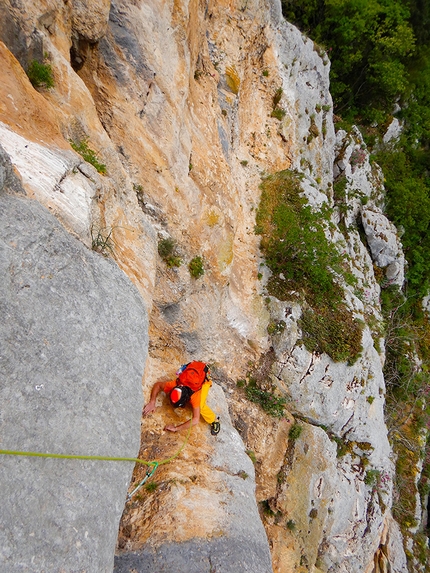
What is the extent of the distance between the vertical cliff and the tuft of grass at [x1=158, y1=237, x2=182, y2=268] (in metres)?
0.06

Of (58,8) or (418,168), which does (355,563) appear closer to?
(58,8)

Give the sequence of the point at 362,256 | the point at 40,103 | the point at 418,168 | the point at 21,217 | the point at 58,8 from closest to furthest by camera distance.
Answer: the point at 21,217
the point at 40,103
the point at 58,8
the point at 362,256
the point at 418,168

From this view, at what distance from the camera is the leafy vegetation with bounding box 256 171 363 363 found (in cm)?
1183

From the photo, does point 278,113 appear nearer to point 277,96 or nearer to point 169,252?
point 277,96

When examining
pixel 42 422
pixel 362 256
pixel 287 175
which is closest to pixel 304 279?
pixel 287 175

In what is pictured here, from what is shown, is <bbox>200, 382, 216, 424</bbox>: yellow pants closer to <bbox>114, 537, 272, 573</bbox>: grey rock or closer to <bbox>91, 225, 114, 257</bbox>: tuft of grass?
<bbox>114, 537, 272, 573</bbox>: grey rock

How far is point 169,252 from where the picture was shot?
8820mm

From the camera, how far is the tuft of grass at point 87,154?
6.35 meters

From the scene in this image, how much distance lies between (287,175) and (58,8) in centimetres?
976

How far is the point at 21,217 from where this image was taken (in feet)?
13.9

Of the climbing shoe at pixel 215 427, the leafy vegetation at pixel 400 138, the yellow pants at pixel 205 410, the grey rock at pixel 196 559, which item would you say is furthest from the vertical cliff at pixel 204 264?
the leafy vegetation at pixel 400 138

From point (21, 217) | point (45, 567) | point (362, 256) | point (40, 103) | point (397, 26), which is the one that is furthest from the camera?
point (397, 26)

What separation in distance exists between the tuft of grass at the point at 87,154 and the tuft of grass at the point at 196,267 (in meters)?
3.44

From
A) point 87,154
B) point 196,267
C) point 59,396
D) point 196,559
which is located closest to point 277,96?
point 196,267
